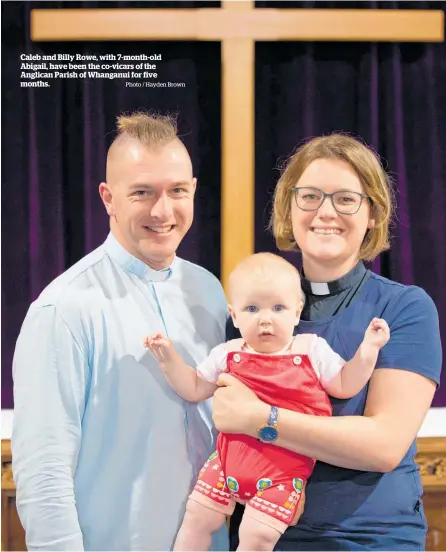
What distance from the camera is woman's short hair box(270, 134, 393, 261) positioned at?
1829 mm

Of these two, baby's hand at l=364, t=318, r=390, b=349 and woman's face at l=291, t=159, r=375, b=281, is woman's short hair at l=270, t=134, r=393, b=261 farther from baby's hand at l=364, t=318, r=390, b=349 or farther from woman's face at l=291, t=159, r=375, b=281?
baby's hand at l=364, t=318, r=390, b=349

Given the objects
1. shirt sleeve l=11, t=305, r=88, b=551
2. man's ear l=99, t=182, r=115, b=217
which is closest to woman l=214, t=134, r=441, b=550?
shirt sleeve l=11, t=305, r=88, b=551

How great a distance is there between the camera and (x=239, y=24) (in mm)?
2051

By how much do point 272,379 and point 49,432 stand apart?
1.84 ft

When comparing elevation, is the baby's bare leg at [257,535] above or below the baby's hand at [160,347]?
below

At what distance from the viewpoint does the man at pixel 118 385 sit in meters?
1.74

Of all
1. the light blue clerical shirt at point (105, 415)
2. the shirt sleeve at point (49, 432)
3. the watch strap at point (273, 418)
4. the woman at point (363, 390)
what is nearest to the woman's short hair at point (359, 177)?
the woman at point (363, 390)

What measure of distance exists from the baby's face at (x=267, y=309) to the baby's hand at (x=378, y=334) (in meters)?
0.19

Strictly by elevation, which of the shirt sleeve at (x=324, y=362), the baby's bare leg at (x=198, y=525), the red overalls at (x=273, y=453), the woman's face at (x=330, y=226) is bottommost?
the baby's bare leg at (x=198, y=525)

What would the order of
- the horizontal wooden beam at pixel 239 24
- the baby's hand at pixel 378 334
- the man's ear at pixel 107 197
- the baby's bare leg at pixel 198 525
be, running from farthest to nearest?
the horizontal wooden beam at pixel 239 24, the man's ear at pixel 107 197, the baby's bare leg at pixel 198 525, the baby's hand at pixel 378 334

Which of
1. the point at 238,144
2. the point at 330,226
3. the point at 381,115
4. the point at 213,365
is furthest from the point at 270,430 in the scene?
the point at 381,115

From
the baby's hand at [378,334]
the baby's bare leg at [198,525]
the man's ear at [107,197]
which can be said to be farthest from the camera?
the man's ear at [107,197]

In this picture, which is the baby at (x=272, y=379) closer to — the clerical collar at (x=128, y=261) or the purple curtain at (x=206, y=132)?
the clerical collar at (x=128, y=261)

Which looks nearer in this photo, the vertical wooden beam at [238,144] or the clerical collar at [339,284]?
the clerical collar at [339,284]
